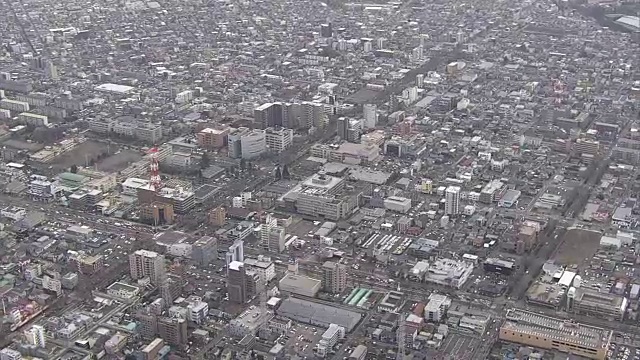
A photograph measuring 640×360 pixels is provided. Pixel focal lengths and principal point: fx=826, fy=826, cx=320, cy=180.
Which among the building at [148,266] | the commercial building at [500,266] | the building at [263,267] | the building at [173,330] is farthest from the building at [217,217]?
the commercial building at [500,266]

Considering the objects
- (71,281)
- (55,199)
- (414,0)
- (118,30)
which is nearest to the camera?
(71,281)

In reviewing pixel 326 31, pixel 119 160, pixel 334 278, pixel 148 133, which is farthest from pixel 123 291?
pixel 326 31

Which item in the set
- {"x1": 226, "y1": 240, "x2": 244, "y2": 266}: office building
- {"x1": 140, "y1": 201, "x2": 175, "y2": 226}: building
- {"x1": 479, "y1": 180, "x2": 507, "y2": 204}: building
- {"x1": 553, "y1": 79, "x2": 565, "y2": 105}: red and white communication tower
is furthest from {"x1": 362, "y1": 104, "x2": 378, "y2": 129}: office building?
{"x1": 226, "y1": 240, "x2": 244, "y2": 266}: office building

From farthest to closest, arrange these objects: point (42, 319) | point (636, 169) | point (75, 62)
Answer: point (75, 62), point (636, 169), point (42, 319)

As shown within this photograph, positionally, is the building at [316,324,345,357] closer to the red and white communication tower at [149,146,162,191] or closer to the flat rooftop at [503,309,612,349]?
the flat rooftop at [503,309,612,349]

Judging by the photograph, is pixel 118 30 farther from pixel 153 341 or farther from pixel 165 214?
pixel 153 341

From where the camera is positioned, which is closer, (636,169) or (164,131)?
(636,169)

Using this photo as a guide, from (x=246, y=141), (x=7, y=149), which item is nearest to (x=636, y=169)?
(x=246, y=141)
